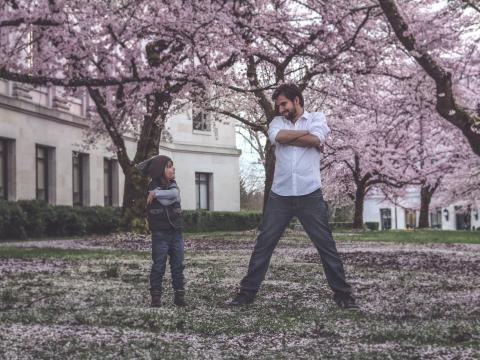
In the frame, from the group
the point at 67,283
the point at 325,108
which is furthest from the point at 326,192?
the point at 67,283

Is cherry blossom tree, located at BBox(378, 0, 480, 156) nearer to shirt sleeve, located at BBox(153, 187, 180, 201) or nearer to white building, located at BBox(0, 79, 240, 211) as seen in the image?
shirt sleeve, located at BBox(153, 187, 180, 201)

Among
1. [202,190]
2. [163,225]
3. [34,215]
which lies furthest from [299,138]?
[202,190]

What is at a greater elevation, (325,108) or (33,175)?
(325,108)

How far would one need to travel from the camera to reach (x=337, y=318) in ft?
18.5

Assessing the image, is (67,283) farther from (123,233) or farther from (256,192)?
(256,192)

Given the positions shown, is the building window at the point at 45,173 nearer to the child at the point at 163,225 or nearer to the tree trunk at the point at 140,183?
the tree trunk at the point at 140,183

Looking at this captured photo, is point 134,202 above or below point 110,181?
below

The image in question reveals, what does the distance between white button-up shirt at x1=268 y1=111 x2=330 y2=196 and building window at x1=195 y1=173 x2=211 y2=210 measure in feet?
134

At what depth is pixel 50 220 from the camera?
81.8 ft

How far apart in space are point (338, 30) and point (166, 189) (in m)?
9.24

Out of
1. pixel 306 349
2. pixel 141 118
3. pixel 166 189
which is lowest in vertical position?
pixel 306 349

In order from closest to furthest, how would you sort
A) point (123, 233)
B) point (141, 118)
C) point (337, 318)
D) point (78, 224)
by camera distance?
point (337, 318) < point (123, 233) < point (141, 118) < point (78, 224)

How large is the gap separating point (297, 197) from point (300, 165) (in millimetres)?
291

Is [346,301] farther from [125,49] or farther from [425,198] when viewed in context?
[425,198]
